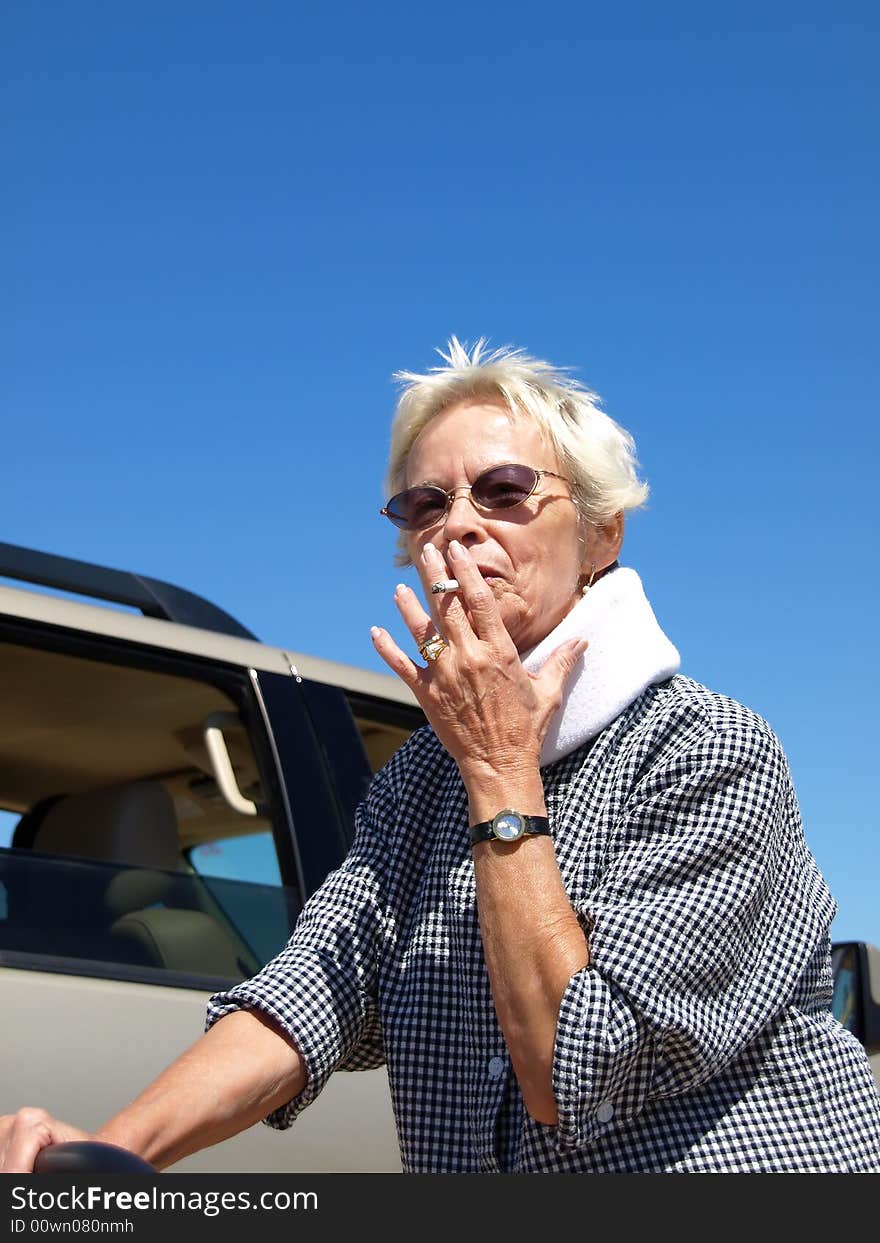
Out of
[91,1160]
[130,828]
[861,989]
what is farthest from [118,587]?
[91,1160]

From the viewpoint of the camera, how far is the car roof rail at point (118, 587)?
3.27 meters

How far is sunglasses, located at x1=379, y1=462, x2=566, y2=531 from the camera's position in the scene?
2.05m

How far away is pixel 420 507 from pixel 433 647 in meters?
0.38

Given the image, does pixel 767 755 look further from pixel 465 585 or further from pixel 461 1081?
pixel 461 1081

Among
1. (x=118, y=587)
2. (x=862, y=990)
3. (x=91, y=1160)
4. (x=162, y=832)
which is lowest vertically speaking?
(x=91, y=1160)

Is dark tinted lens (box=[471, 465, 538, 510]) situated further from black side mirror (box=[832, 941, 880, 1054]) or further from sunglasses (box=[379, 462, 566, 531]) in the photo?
black side mirror (box=[832, 941, 880, 1054])

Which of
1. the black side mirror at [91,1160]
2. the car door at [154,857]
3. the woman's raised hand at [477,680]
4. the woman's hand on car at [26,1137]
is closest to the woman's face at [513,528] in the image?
the woman's raised hand at [477,680]

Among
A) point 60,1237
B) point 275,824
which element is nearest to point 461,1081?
point 60,1237

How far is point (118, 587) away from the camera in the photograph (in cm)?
350

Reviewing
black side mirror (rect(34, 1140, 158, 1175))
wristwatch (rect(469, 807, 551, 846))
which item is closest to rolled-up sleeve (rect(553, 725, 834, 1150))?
wristwatch (rect(469, 807, 551, 846))

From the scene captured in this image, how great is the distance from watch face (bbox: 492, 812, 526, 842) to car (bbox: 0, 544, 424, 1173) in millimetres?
1424

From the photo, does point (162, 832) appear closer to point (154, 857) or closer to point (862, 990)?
point (154, 857)

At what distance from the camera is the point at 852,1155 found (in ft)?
5.35

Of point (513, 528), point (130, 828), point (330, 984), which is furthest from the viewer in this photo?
point (130, 828)
